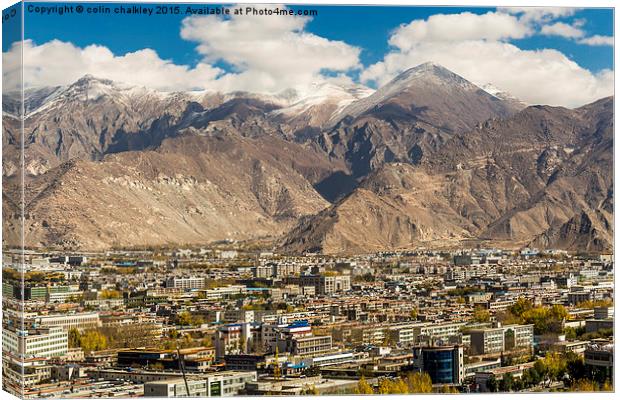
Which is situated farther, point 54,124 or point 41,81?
point 54,124

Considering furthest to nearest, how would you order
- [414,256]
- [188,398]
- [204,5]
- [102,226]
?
[102,226], [414,256], [204,5], [188,398]

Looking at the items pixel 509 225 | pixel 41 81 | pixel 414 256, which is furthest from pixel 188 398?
pixel 509 225

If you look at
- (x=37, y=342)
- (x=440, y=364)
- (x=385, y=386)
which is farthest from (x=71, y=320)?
(x=385, y=386)

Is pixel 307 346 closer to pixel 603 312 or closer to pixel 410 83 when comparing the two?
pixel 603 312

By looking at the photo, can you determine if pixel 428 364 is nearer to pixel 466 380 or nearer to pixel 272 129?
pixel 466 380

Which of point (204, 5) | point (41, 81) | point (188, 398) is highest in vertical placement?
point (41, 81)

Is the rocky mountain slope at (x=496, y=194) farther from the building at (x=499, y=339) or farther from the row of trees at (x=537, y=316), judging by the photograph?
the building at (x=499, y=339)

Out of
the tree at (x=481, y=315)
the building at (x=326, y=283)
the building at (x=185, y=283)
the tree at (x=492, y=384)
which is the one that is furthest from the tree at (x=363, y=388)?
the building at (x=185, y=283)
